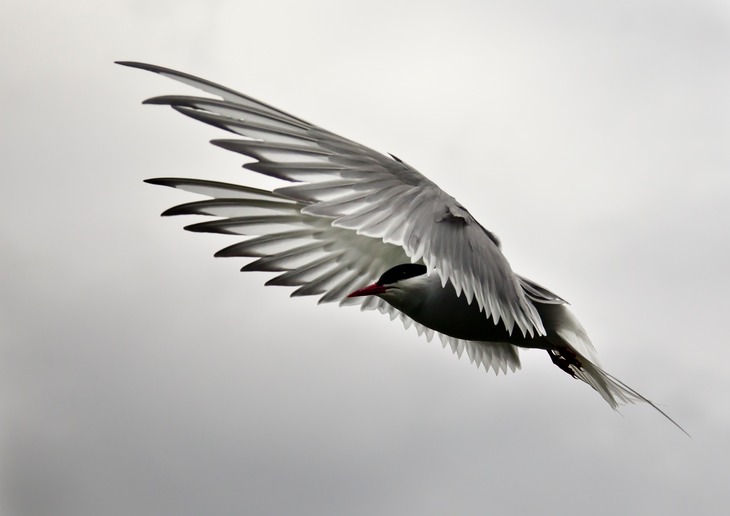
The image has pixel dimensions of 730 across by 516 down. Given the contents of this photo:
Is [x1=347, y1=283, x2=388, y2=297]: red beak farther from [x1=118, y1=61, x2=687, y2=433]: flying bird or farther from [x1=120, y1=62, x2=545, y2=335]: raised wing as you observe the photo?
[x1=120, y1=62, x2=545, y2=335]: raised wing

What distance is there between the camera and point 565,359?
7.86 m

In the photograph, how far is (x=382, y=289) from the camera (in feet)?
23.8

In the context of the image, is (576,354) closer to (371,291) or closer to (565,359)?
(565,359)

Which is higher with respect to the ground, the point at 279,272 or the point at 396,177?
the point at 396,177

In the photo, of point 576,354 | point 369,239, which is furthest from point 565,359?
point 369,239

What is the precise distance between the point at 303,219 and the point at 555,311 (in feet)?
6.82

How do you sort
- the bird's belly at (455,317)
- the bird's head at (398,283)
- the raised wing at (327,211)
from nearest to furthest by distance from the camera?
the raised wing at (327,211) < the bird's belly at (455,317) < the bird's head at (398,283)

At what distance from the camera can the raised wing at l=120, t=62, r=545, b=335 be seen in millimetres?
5973

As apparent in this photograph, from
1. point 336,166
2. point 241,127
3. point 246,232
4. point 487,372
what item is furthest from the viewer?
point 487,372

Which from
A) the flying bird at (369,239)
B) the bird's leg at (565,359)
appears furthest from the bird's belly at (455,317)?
the bird's leg at (565,359)

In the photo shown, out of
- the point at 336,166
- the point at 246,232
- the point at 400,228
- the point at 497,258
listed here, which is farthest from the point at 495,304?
the point at 246,232

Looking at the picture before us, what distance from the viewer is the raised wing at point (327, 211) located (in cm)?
597

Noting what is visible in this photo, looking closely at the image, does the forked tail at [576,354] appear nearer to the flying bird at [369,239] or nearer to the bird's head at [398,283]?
→ the flying bird at [369,239]

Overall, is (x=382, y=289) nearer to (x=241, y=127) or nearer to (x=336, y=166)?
(x=336, y=166)
